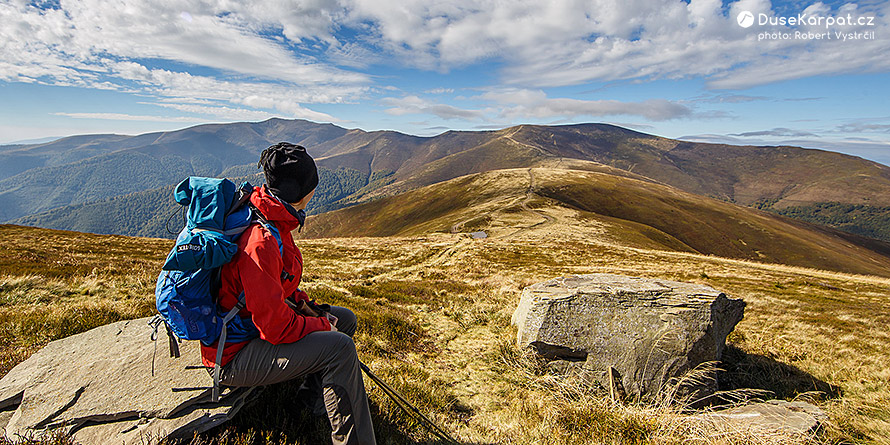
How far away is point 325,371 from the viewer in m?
4.36

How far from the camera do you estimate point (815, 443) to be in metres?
5.01

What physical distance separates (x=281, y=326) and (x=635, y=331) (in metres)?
7.30

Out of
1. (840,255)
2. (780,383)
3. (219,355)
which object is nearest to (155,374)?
(219,355)

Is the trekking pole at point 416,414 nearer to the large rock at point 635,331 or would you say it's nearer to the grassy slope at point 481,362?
the grassy slope at point 481,362

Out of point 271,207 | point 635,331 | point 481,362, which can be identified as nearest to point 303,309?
point 271,207

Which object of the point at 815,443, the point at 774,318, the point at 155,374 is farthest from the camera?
the point at 774,318

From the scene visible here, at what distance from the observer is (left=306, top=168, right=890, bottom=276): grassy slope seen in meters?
91.8

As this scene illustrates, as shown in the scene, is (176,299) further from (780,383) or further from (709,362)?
(780,383)

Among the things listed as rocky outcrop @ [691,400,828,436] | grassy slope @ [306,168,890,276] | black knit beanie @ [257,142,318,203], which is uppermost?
black knit beanie @ [257,142,318,203]

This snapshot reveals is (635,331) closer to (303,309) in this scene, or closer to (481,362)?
(481,362)

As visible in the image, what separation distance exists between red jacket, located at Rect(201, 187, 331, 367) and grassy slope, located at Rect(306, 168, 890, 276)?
68.6 meters

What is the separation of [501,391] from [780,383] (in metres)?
7.19

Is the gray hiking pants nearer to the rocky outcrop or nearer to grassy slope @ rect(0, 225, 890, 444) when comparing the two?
grassy slope @ rect(0, 225, 890, 444)

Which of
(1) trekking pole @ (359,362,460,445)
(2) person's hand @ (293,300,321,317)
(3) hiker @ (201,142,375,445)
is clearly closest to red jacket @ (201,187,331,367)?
(3) hiker @ (201,142,375,445)
